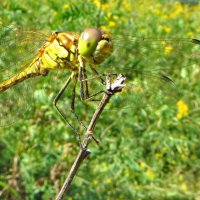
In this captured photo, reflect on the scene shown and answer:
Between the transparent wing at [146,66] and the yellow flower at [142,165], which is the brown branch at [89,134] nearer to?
the transparent wing at [146,66]

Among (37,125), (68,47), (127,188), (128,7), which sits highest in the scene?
(68,47)

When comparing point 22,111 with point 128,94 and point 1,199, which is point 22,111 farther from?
point 1,199

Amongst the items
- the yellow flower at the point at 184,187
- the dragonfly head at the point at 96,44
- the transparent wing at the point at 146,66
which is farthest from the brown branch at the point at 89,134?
the yellow flower at the point at 184,187

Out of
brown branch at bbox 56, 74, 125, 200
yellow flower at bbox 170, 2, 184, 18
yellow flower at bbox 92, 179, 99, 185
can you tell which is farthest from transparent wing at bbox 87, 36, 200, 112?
yellow flower at bbox 170, 2, 184, 18

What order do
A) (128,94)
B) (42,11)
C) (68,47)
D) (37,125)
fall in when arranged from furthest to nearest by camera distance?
1. (42,11)
2. (37,125)
3. (128,94)
4. (68,47)

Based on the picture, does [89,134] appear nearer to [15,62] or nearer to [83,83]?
[83,83]

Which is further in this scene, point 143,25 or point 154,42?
point 143,25

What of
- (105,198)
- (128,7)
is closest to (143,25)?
(128,7)
